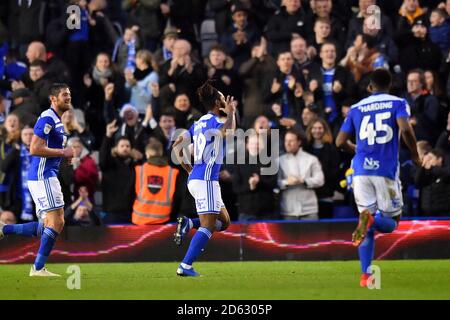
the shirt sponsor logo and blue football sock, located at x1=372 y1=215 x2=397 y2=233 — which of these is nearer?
blue football sock, located at x1=372 y1=215 x2=397 y2=233

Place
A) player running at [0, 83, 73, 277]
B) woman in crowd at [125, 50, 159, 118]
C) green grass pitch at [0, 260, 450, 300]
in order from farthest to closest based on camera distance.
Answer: woman in crowd at [125, 50, 159, 118] → player running at [0, 83, 73, 277] → green grass pitch at [0, 260, 450, 300]

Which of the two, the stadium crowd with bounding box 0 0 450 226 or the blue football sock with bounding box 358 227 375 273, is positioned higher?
the stadium crowd with bounding box 0 0 450 226

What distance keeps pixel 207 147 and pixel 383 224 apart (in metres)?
2.66

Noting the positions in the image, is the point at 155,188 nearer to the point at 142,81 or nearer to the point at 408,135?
the point at 142,81

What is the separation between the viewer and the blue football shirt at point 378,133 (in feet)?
41.3

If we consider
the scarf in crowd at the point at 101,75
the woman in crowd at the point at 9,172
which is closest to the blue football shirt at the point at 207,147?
the woman in crowd at the point at 9,172

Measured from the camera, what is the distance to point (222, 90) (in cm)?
1916

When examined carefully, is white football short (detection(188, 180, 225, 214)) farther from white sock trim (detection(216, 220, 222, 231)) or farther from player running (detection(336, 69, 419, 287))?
player running (detection(336, 69, 419, 287))

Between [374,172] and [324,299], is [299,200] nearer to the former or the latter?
[374,172]

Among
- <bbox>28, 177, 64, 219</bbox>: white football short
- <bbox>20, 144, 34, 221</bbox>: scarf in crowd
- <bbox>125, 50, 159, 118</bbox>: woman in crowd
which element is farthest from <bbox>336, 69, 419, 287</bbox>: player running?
<bbox>125, 50, 159, 118</bbox>: woman in crowd

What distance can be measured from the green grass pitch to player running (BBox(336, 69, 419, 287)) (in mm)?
747

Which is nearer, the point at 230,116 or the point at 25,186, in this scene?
the point at 230,116

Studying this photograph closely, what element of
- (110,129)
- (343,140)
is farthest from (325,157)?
(343,140)

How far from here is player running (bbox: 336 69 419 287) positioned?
12555 millimetres
